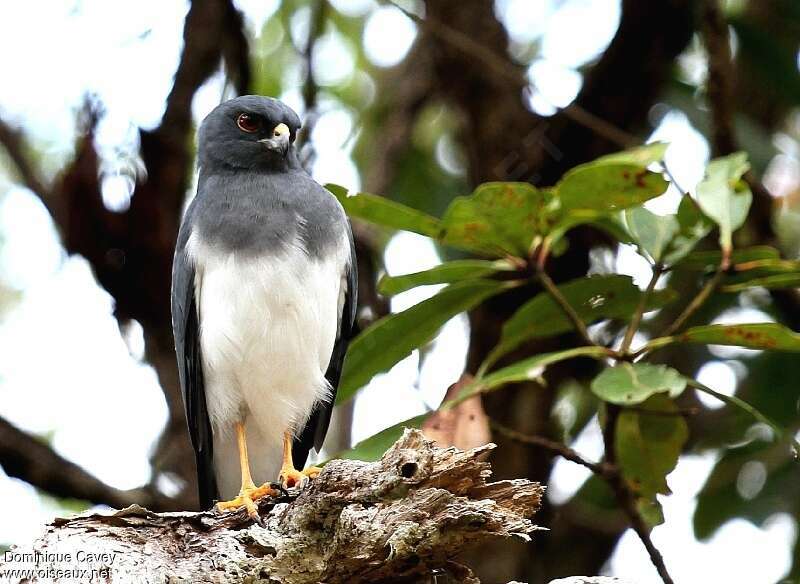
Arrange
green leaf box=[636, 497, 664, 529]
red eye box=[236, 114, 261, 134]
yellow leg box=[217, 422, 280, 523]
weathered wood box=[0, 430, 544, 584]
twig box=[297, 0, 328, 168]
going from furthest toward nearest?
1. twig box=[297, 0, 328, 168]
2. red eye box=[236, 114, 261, 134]
3. green leaf box=[636, 497, 664, 529]
4. yellow leg box=[217, 422, 280, 523]
5. weathered wood box=[0, 430, 544, 584]

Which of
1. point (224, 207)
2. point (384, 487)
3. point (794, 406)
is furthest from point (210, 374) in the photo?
point (794, 406)

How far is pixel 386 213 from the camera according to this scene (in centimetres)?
515

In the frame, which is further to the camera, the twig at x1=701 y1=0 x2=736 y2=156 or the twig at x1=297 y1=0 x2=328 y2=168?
the twig at x1=297 y1=0 x2=328 y2=168

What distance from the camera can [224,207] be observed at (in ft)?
18.2

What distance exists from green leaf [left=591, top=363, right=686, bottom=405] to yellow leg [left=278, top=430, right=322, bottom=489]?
4.52ft

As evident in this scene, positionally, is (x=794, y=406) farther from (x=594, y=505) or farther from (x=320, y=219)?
(x=320, y=219)

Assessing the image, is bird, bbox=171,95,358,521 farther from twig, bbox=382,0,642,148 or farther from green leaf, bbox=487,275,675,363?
twig, bbox=382,0,642,148

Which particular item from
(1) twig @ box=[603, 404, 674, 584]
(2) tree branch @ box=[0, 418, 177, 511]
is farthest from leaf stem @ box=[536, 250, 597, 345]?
(2) tree branch @ box=[0, 418, 177, 511]

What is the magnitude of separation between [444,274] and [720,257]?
1.26 metres

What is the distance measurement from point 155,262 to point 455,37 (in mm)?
2315

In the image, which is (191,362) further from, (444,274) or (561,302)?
(561,302)

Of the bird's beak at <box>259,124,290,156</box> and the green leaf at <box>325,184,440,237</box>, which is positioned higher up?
the bird's beak at <box>259,124,290,156</box>

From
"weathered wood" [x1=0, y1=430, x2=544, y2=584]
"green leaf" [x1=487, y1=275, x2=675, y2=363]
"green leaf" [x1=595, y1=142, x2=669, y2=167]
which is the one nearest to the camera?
"weathered wood" [x1=0, y1=430, x2=544, y2=584]

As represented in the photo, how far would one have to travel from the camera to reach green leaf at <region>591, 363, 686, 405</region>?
443 centimetres
